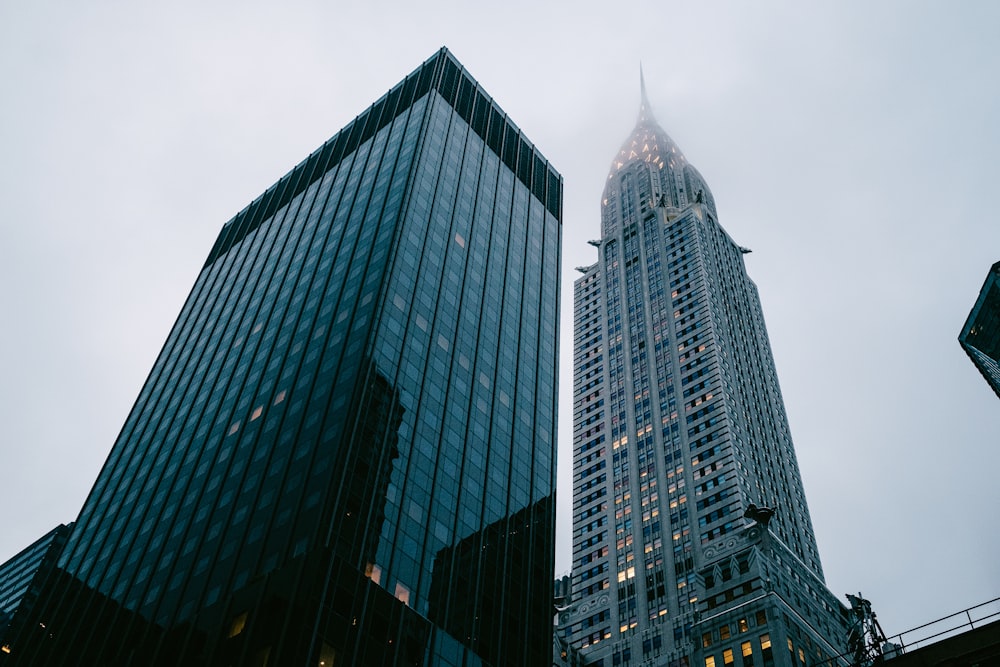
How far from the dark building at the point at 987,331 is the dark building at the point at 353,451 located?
64384 millimetres

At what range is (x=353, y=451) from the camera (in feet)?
254

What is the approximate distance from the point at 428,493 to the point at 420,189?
4457 centimetres

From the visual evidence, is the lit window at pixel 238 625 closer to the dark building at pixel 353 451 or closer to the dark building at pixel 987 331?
the dark building at pixel 353 451

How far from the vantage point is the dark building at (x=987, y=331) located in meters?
139

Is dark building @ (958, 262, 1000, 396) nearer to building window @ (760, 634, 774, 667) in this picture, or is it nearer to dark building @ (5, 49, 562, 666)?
building window @ (760, 634, 774, 667)

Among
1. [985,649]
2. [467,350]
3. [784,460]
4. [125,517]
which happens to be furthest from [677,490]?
[985,649]

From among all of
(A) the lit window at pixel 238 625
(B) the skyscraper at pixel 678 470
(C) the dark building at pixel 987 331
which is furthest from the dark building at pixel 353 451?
(C) the dark building at pixel 987 331

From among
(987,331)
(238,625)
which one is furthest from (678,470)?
(238,625)

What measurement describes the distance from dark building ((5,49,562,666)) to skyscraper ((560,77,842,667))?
36.4 m

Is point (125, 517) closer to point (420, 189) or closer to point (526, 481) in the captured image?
point (526, 481)

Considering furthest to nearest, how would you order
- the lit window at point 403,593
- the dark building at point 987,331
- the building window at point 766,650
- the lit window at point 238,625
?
the dark building at point 987,331 → the building window at point 766,650 → the lit window at point 403,593 → the lit window at point 238,625

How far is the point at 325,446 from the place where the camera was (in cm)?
7856

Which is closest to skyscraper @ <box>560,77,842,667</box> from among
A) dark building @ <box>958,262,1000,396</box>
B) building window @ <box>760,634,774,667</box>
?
building window @ <box>760,634,774,667</box>

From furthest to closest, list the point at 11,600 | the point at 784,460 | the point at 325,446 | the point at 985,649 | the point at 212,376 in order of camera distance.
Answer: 1. the point at 11,600
2. the point at 784,460
3. the point at 212,376
4. the point at 325,446
5. the point at 985,649
